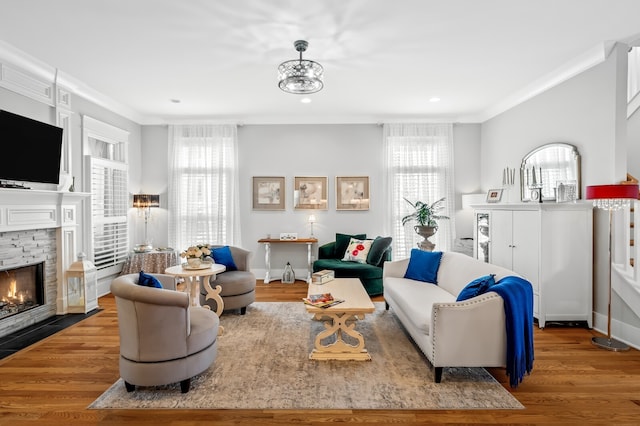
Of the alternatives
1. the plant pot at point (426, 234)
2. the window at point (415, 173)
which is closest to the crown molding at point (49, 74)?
the window at point (415, 173)

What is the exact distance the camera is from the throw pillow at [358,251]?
5.46m

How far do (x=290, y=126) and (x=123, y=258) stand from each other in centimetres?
368

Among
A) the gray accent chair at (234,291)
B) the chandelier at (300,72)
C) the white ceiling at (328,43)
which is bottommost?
the gray accent chair at (234,291)

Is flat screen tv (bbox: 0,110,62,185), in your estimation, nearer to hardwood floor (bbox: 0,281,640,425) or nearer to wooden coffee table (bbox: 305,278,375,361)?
hardwood floor (bbox: 0,281,640,425)

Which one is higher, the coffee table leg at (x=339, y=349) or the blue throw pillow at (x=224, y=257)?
the blue throw pillow at (x=224, y=257)

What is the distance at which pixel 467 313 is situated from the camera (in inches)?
98.7

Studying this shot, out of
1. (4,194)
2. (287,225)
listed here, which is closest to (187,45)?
(4,194)

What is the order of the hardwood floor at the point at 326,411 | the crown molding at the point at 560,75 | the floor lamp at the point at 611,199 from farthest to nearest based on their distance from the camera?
the crown molding at the point at 560,75
the floor lamp at the point at 611,199
the hardwood floor at the point at 326,411

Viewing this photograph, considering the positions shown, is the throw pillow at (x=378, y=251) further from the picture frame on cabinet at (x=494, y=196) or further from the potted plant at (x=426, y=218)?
the picture frame on cabinet at (x=494, y=196)

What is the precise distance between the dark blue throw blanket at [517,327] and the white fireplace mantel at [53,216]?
4.67 metres

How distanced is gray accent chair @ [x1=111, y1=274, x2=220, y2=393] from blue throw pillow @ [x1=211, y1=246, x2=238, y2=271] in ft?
6.47

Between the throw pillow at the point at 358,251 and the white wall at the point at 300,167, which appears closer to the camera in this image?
the throw pillow at the point at 358,251

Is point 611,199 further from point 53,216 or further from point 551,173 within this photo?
point 53,216

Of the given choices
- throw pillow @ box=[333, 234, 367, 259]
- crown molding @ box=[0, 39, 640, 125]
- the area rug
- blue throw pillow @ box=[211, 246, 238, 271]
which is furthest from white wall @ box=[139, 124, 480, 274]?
the area rug
